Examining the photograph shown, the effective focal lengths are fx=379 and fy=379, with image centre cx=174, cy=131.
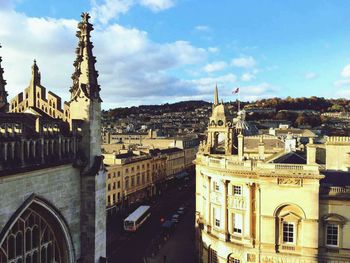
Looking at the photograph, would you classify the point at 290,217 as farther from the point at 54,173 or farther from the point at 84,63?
the point at 54,173

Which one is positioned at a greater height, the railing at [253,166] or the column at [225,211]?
the railing at [253,166]

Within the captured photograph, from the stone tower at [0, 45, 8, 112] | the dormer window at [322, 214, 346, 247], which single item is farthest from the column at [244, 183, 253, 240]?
the stone tower at [0, 45, 8, 112]

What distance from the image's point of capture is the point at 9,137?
1196 cm

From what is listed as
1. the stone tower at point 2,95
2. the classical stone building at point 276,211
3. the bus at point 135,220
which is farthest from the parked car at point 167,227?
the stone tower at point 2,95

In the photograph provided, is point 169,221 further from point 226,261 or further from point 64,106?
point 64,106

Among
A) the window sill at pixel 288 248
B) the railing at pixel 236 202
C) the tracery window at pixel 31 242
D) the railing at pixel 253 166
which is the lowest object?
the window sill at pixel 288 248

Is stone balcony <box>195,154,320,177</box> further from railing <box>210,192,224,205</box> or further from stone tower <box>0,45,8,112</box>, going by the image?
stone tower <box>0,45,8,112</box>

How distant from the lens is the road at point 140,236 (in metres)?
46.1

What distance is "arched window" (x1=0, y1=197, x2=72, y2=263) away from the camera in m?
12.9

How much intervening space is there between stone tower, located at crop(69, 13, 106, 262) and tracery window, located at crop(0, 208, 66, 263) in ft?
4.04

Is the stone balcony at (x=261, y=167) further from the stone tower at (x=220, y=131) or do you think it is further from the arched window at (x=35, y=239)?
the arched window at (x=35, y=239)

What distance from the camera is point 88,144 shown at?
15.6m

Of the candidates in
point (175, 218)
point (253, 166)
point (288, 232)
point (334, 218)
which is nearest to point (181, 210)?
point (175, 218)

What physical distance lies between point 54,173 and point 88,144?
2.00 meters
